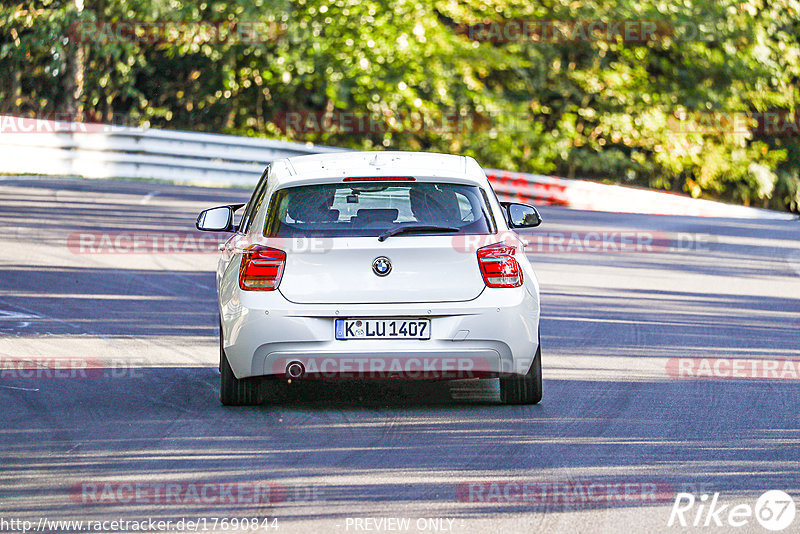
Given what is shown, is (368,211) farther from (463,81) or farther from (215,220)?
(463,81)

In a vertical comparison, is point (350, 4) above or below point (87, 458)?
above

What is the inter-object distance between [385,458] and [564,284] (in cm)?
776

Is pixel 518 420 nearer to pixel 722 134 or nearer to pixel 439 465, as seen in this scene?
pixel 439 465

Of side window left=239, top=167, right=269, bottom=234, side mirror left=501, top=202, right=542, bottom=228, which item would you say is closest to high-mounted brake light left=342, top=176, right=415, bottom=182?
side window left=239, top=167, right=269, bottom=234

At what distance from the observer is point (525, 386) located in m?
8.12

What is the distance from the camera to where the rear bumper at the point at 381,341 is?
7688mm

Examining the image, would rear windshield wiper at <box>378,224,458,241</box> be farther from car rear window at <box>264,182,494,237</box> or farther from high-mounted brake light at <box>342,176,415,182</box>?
high-mounted brake light at <box>342,176,415,182</box>

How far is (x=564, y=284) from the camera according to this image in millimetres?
14312

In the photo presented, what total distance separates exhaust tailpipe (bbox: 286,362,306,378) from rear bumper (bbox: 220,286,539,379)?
0.03 meters

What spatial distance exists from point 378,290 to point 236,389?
3.73ft

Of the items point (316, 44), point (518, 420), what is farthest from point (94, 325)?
point (316, 44)

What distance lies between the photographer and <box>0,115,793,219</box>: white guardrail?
23.9 m

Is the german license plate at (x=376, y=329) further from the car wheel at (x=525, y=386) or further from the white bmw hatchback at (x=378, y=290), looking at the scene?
the car wheel at (x=525, y=386)

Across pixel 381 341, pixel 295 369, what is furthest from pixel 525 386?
pixel 295 369
